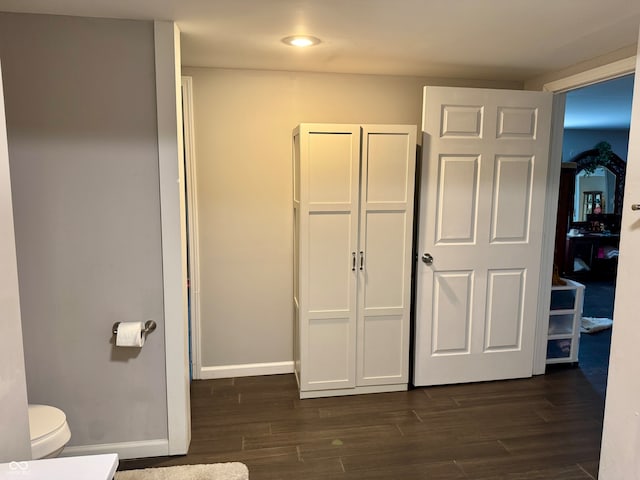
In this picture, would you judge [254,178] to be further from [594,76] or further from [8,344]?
[594,76]

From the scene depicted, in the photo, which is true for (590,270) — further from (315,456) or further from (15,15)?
(15,15)

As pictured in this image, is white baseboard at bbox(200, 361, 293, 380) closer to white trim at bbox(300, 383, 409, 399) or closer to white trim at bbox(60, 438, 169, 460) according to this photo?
white trim at bbox(300, 383, 409, 399)

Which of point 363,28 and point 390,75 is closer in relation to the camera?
point 363,28

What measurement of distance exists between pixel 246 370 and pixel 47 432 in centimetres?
156

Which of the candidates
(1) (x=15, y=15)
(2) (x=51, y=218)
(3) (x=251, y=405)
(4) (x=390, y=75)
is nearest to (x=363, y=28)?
(4) (x=390, y=75)

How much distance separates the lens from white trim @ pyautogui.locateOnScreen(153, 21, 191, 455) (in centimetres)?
208

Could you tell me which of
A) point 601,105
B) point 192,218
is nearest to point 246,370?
point 192,218

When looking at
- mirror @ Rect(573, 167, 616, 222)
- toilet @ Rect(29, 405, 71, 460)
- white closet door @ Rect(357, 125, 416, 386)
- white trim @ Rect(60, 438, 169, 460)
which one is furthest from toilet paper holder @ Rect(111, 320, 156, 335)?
mirror @ Rect(573, 167, 616, 222)

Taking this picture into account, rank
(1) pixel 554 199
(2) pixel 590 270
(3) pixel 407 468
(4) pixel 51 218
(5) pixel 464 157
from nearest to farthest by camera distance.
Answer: (4) pixel 51 218
(3) pixel 407 468
(5) pixel 464 157
(1) pixel 554 199
(2) pixel 590 270

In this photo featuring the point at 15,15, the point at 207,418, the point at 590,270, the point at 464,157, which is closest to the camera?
the point at 15,15

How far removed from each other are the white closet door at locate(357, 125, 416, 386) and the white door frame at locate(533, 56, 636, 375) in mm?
1008

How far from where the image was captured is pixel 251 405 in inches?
113

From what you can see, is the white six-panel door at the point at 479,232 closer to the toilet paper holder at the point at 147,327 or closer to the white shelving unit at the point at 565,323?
the white shelving unit at the point at 565,323

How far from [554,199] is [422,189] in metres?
0.98
